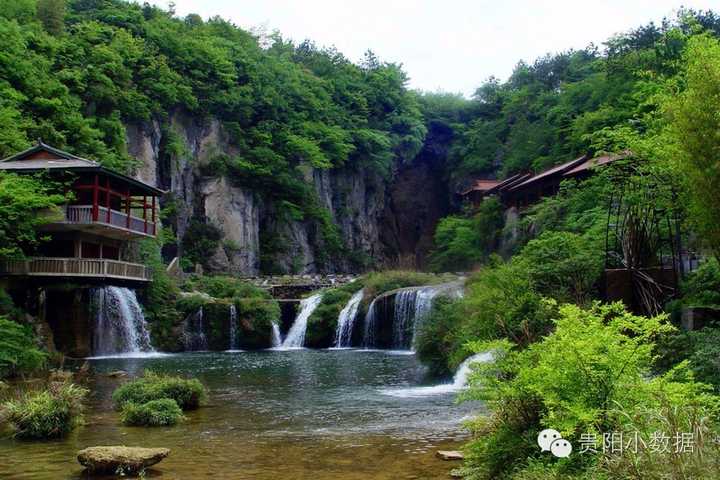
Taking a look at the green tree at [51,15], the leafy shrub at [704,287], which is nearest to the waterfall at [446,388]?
the leafy shrub at [704,287]

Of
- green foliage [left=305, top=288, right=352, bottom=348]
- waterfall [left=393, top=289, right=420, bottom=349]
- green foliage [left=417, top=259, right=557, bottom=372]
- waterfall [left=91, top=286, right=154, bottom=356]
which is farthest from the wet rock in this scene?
green foliage [left=305, top=288, right=352, bottom=348]

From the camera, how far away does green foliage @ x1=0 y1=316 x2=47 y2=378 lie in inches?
722

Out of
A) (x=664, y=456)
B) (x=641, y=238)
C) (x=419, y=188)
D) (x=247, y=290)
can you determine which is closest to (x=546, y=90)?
(x=419, y=188)

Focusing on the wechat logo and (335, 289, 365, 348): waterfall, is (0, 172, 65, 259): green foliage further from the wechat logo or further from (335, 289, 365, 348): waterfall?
the wechat logo

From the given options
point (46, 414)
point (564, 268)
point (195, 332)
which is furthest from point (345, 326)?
point (46, 414)

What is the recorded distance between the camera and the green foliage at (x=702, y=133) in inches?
484

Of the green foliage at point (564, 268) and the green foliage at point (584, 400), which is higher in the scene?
the green foliage at point (564, 268)

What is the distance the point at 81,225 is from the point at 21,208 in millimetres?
3625

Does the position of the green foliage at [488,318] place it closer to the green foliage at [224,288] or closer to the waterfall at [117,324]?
the waterfall at [117,324]

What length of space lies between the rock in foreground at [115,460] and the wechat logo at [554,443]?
5158 millimetres

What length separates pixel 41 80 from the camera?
34250 millimetres

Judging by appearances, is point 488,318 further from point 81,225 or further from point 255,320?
point 255,320

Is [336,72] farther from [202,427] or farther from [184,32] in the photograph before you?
[202,427]

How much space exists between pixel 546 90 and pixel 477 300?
46446mm
